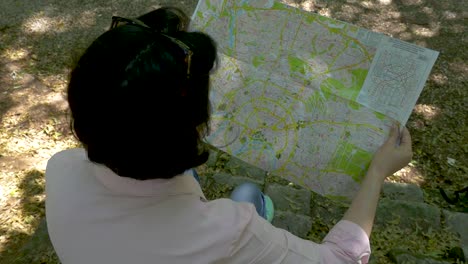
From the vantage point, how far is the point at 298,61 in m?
1.71

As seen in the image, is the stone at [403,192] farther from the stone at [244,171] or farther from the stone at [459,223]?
the stone at [244,171]

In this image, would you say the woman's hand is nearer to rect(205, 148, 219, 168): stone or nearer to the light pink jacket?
the light pink jacket

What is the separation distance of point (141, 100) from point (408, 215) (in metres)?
2.03

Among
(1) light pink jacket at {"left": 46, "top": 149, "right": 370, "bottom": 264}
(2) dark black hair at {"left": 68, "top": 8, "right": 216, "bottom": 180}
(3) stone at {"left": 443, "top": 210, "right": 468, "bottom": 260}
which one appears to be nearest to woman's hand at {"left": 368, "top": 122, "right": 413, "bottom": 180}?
(1) light pink jacket at {"left": 46, "top": 149, "right": 370, "bottom": 264}

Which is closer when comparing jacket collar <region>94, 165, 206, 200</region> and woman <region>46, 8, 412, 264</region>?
woman <region>46, 8, 412, 264</region>

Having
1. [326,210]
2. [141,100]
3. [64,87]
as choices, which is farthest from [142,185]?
[64,87]

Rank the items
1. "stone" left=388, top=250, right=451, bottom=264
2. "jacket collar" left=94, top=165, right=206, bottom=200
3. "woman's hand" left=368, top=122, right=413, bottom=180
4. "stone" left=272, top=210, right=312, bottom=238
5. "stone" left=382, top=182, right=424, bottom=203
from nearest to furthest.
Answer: "jacket collar" left=94, top=165, right=206, bottom=200
"woman's hand" left=368, top=122, right=413, bottom=180
"stone" left=388, top=250, right=451, bottom=264
"stone" left=272, top=210, right=312, bottom=238
"stone" left=382, top=182, right=424, bottom=203

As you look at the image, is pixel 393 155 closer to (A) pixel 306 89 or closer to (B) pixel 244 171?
(A) pixel 306 89

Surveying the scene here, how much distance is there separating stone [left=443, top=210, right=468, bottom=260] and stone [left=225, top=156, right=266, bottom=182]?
112 cm

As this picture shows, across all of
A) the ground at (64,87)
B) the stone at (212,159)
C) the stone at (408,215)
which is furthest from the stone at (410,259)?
the stone at (212,159)

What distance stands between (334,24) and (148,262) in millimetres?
1187

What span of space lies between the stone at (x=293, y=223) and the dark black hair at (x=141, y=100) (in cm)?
133

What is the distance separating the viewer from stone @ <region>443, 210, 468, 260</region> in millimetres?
2332

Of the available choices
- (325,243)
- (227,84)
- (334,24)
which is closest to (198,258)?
(325,243)
